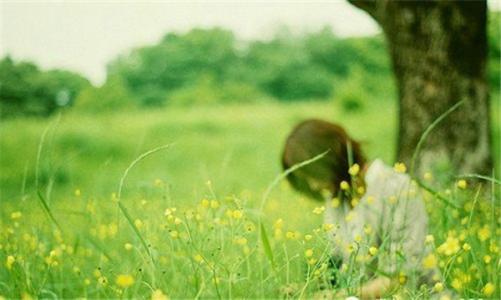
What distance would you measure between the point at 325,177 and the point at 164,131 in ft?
32.1

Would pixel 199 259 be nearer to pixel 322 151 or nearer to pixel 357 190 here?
pixel 322 151

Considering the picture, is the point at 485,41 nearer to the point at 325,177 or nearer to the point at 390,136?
the point at 325,177

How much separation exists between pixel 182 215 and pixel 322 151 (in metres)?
0.74

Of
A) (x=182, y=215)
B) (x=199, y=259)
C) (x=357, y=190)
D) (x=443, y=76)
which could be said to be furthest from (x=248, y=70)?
(x=199, y=259)

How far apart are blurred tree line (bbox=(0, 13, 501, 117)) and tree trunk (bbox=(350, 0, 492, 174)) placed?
39.7 ft

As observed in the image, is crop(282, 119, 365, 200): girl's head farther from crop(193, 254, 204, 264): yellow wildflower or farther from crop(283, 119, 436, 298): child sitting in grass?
crop(193, 254, 204, 264): yellow wildflower

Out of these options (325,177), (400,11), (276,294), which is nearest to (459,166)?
(400,11)

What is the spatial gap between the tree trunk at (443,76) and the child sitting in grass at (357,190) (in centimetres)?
147

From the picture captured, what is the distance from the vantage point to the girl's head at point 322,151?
3174 millimetres

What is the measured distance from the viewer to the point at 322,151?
124 inches

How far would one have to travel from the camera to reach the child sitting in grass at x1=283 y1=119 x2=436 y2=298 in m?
2.81

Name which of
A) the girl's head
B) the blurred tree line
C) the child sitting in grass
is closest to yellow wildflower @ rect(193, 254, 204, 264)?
the child sitting in grass

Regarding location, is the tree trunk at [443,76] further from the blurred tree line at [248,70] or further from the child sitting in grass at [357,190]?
the blurred tree line at [248,70]

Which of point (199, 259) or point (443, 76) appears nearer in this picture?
point (199, 259)
